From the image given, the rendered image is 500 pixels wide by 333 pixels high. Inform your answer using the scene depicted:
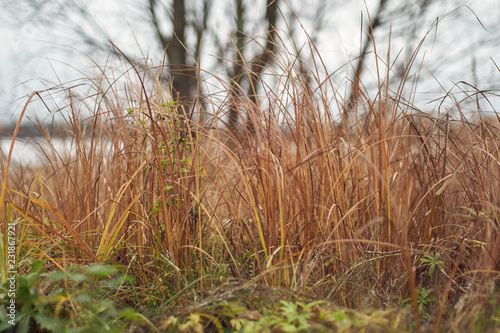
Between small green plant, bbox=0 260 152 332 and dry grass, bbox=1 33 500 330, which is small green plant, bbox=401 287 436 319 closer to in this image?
dry grass, bbox=1 33 500 330

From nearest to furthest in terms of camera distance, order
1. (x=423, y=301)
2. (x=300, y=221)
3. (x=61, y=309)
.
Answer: (x=61, y=309), (x=423, y=301), (x=300, y=221)

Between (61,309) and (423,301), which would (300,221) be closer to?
(423,301)

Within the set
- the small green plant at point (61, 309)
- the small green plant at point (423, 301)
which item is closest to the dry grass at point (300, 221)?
the small green plant at point (423, 301)

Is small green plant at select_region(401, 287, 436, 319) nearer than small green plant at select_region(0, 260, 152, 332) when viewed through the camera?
No

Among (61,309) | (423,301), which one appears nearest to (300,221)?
(423,301)

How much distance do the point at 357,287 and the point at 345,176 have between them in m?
0.42

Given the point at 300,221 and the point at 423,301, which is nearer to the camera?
the point at 423,301

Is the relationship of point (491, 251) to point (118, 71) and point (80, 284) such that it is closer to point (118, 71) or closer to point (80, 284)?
point (80, 284)

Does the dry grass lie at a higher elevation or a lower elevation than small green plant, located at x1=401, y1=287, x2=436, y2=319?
higher

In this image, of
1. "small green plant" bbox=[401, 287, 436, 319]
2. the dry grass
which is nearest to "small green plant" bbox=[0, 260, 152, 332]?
the dry grass

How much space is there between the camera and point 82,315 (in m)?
1.00

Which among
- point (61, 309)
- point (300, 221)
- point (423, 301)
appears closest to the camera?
point (61, 309)

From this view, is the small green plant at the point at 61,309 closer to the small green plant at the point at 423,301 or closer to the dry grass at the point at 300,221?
the dry grass at the point at 300,221

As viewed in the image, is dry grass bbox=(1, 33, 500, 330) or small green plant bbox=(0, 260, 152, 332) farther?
dry grass bbox=(1, 33, 500, 330)
